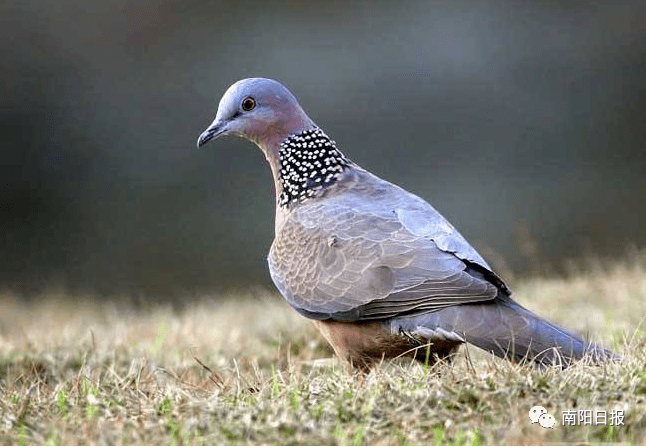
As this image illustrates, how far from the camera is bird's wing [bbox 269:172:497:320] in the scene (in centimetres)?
493

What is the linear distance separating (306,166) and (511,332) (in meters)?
1.55

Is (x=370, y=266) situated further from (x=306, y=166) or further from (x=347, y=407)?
(x=347, y=407)

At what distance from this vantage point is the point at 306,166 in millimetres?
5797

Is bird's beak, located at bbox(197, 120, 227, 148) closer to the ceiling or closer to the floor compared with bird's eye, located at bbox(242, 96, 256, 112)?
closer to the floor

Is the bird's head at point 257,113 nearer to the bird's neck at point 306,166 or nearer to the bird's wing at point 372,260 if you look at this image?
the bird's neck at point 306,166

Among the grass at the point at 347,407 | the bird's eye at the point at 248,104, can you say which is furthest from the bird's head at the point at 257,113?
the grass at the point at 347,407

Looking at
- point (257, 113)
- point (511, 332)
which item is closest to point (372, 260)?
point (511, 332)

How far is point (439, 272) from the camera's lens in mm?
4934

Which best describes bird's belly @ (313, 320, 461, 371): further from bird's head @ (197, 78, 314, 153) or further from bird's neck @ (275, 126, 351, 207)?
bird's head @ (197, 78, 314, 153)

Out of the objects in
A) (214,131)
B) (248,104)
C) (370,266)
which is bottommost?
(370,266)

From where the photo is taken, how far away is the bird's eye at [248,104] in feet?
19.3

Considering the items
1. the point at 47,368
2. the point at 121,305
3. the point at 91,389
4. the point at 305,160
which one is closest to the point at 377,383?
the point at 91,389

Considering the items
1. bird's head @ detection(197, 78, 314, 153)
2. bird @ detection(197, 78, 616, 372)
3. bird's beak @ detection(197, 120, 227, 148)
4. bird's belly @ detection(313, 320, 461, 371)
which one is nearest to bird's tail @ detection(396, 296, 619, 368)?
bird @ detection(197, 78, 616, 372)

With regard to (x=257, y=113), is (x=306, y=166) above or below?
below
